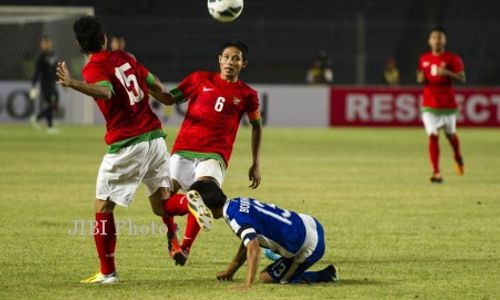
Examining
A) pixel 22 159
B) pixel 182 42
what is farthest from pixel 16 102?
pixel 22 159

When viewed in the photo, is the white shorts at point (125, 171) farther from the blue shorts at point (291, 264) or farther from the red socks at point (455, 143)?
the red socks at point (455, 143)

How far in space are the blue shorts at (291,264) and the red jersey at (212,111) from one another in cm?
141

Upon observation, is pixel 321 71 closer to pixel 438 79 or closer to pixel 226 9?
pixel 438 79

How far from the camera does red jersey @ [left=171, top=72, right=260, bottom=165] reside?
30.7 ft

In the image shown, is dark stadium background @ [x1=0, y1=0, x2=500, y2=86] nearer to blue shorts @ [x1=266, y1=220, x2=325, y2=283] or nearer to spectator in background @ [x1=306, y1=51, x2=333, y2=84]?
spectator in background @ [x1=306, y1=51, x2=333, y2=84]

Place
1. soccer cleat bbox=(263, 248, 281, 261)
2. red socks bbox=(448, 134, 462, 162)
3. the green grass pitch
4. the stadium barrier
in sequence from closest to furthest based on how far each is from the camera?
the green grass pitch, soccer cleat bbox=(263, 248, 281, 261), red socks bbox=(448, 134, 462, 162), the stadium barrier

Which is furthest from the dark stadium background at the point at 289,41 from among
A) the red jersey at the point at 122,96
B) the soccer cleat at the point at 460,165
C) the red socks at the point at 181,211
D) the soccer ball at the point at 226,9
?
the red jersey at the point at 122,96

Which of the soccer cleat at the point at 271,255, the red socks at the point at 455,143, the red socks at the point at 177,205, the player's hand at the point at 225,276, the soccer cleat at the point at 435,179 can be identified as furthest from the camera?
the red socks at the point at 455,143

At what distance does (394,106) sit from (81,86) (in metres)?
26.0

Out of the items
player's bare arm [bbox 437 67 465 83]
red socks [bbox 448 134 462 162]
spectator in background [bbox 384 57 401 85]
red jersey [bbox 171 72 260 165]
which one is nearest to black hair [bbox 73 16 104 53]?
red jersey [bbox 171 72 260 165]

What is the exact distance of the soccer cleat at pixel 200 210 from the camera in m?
7.88

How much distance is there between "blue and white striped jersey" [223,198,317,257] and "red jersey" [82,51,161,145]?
3.31 ft

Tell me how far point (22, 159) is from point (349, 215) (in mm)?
8993

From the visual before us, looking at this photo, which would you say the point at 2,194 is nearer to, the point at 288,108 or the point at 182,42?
the point at 288,108
